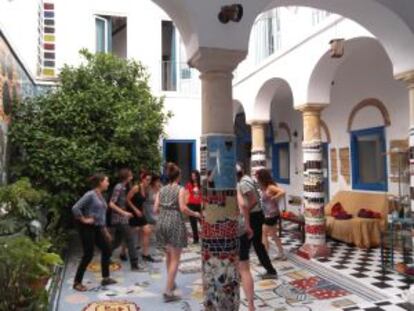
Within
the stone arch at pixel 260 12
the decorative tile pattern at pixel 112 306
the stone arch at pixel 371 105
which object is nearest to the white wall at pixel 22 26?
the stone arch at pixel 260 12

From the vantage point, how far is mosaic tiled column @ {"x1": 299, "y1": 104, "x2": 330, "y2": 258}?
24.3 ft

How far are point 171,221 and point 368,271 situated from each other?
313cm

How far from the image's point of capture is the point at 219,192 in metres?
4.12

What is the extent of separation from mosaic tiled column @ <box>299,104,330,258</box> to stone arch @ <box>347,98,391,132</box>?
176 centimetres

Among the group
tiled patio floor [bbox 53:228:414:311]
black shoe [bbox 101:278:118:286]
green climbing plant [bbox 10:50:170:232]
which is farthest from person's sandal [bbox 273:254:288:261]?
green climbing plant [bbox 10:50:170:232]

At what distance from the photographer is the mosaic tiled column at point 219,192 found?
4.13 m

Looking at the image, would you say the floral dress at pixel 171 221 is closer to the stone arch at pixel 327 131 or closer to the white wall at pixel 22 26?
the white wall at pixel 22 26

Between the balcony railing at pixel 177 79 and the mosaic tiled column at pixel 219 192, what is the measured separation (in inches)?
335

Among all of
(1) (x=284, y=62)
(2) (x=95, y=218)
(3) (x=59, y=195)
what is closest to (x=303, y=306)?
(2) (x=95, y=218)

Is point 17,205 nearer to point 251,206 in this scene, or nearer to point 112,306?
point 112,306

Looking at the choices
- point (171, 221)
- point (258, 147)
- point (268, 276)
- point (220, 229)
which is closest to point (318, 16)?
point (258, 147)

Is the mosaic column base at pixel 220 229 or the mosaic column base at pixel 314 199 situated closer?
the mosaic column base at pixel 220 229

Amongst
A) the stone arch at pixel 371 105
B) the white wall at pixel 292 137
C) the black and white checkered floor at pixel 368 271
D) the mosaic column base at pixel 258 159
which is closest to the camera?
the black and white checkered floor at pixel 368 271

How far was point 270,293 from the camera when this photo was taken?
18.1 feet
